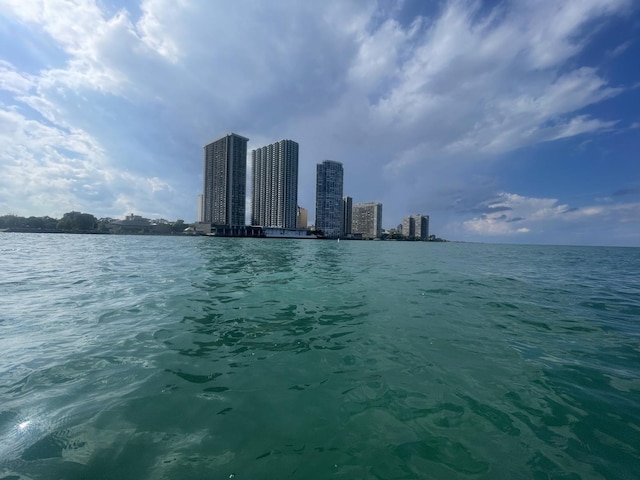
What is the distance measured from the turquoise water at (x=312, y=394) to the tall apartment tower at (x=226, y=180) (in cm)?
17492

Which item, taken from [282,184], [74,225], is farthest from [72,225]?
[282,184]

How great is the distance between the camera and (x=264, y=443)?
12.1 feet

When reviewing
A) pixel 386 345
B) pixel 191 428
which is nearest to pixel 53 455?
pixel 191 428

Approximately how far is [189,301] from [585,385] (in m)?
11.8

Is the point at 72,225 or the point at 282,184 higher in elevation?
the point at 282,184

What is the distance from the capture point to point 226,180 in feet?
578

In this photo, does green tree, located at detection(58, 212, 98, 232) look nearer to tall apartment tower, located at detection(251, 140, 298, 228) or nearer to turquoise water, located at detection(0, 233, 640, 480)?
tall apartment tower, located at detection(251, 140, 298, 228)

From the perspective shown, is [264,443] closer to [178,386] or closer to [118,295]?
[178,386]

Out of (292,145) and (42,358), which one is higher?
(292,145)

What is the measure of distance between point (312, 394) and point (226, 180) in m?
186

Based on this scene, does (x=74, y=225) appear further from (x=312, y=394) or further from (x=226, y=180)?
(x=312, y=394)

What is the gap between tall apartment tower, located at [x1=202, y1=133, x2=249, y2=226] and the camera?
174500 millimetres

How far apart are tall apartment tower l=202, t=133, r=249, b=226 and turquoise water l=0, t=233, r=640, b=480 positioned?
17492 centimetres

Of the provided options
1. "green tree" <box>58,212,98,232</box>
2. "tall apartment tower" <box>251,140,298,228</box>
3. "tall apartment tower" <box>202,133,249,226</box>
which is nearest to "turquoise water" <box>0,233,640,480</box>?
"tall apartment tower" <box>202,133,249,226</box>
